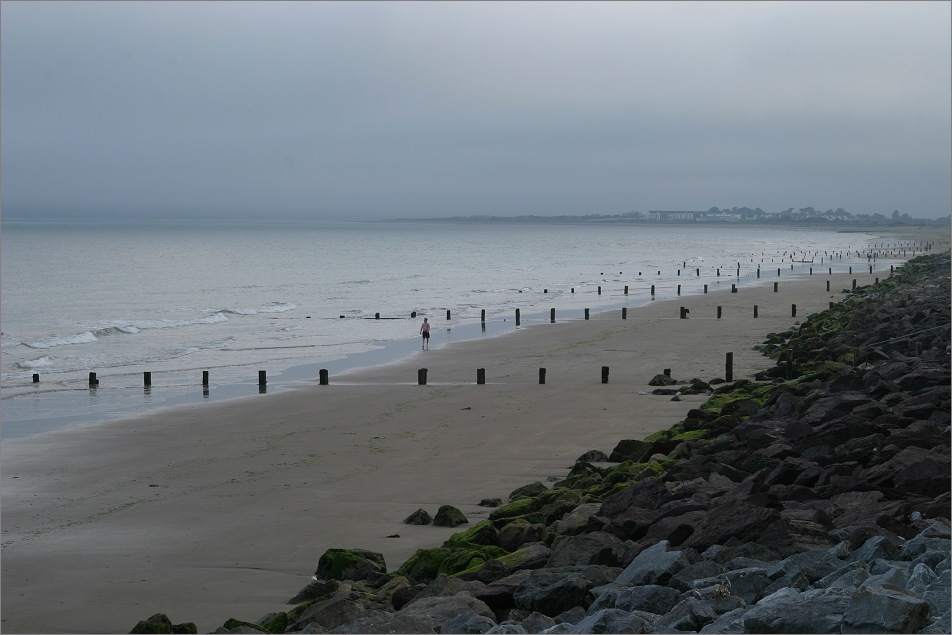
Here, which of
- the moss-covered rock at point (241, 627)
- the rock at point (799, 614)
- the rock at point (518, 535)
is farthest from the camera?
the rock at point (518, 535)

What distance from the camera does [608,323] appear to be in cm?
4256

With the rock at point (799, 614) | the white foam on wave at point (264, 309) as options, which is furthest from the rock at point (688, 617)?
the white foam on wave at point (264, 309)

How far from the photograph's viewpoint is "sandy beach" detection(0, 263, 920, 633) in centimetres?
1047

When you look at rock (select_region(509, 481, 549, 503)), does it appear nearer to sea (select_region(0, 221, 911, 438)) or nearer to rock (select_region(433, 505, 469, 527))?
rock (select_region(433, 505, 469, 527))

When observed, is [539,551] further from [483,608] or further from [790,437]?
[790,437]

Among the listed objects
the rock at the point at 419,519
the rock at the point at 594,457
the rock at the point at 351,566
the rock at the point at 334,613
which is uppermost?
the rock at the point at 334,613

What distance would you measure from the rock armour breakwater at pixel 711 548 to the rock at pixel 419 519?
97cm

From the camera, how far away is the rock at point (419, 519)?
1245cm

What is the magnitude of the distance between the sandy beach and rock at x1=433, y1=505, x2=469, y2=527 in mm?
147

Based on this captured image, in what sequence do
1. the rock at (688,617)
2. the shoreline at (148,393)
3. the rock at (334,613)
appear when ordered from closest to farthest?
1. the rock at (688,617)
2. the rock at (334,613)
3. the shoreline at (148,393)

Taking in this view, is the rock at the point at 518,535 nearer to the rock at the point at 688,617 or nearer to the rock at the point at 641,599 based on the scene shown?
the rock at the point at 641,599

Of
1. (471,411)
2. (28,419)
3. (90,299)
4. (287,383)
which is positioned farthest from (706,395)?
(90,299)

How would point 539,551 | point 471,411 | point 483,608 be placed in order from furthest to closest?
1. point 471,411
2. point 539,551
3. point 483,608

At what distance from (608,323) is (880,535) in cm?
3472
